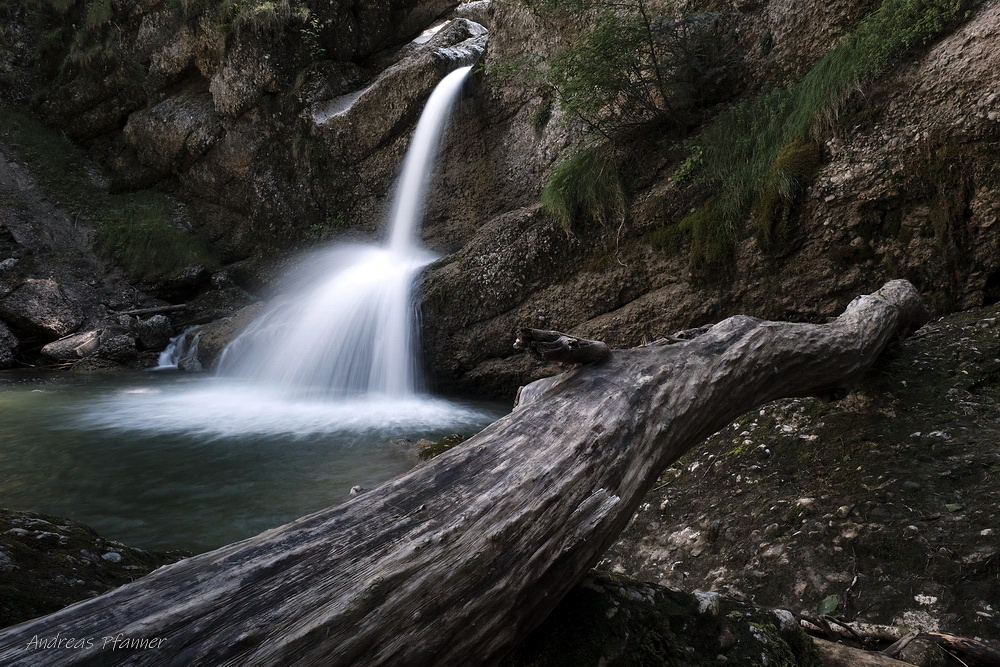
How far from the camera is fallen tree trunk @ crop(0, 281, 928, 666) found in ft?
3.44

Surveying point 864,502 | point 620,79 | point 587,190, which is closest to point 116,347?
point 587,190

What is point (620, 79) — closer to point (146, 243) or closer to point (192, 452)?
point (192, 452)

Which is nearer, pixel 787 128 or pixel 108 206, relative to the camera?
pixel 787 128

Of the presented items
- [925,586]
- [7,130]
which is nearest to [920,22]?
[925,586]

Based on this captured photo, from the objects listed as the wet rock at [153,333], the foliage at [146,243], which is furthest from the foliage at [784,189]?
the foliage at [146,243]

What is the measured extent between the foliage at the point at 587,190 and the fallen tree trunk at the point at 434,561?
463 cm

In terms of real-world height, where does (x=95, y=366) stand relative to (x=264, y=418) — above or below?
above

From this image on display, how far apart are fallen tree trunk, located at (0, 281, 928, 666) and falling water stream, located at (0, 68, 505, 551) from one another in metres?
2.67

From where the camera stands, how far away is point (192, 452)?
5.37 metres

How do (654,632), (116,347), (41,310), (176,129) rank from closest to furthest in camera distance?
1. (654,632)
2. (116,347)
3. (41,310)
4. (176,129)

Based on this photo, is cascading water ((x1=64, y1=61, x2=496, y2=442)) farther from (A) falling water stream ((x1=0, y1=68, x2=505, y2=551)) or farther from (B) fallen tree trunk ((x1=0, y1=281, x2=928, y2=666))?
(B) fallen tree trunk ((x1=0, y1=281, x2=928, y2=666))

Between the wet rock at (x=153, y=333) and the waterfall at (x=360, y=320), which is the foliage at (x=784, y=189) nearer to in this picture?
the waterfall at (x=360, y=320)

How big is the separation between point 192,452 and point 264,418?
4.63ft

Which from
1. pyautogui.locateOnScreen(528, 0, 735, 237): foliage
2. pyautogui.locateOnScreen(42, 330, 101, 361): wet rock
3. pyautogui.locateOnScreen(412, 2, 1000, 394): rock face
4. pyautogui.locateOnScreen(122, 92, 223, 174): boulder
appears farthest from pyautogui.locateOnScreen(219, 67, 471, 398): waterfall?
pyautogui.locateOnScreen(122, 92, 223, 174): boulder
